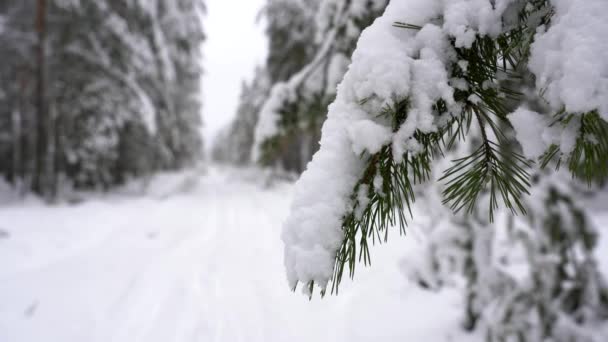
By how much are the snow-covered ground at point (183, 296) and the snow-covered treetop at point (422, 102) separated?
3.14 ft

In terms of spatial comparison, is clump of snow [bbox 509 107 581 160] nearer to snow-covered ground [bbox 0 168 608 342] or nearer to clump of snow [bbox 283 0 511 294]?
clump of snow [bbox 283 0 511 294]

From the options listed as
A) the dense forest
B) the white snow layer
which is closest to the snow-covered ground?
the white snow layer

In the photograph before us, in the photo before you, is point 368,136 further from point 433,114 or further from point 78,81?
point 78,81

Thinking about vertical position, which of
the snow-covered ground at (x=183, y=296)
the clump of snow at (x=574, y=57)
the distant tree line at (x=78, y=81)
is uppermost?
the distant tree line at (x=78, y=81)

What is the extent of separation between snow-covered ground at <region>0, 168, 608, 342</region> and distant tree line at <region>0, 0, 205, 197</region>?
14.3ft

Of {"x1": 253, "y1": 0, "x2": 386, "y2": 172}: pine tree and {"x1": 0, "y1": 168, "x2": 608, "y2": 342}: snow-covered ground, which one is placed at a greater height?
{"x1": 253, "y1": 0, "x2": 386, "y2": 172}: pine tree

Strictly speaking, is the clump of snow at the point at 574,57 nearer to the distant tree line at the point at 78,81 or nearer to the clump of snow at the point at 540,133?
the clump of snow at the point at 540,133

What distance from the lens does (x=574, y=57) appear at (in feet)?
1.66

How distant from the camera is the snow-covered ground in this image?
2592mm

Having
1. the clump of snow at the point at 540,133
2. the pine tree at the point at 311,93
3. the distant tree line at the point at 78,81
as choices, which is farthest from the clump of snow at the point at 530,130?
the distant tree line at the point at 78,81

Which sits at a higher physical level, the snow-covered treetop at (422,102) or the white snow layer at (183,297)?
the snow-covered treetop at (422,102)

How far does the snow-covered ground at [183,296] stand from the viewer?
2.59 metres

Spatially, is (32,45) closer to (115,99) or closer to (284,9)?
(115,99)

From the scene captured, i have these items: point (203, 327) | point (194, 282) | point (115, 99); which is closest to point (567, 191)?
point (203, 327)
